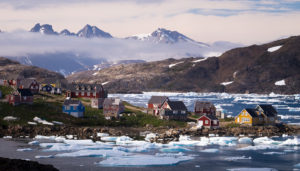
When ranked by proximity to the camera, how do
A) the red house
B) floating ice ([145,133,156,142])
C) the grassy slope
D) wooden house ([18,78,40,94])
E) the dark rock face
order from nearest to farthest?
the dark rock face
floating ice ([145,133,156,142])
the grassy slope
the red house
wooden house ([18,78,40,94])

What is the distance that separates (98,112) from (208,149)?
36.9 metres

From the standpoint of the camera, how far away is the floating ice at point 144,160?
5194cm

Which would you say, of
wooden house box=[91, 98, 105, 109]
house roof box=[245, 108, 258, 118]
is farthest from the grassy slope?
house roof box=[245, 108, 258, 118]

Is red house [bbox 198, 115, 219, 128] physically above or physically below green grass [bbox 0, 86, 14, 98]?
below

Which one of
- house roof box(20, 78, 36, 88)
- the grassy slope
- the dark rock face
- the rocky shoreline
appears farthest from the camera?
house roof box(20, 78, 36, 88)

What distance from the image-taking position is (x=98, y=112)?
95.4 m

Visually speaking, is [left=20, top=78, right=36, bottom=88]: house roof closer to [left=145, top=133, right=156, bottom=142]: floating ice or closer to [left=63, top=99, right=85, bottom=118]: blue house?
[left=63, top=99, right=85, bottom=118]: blue house

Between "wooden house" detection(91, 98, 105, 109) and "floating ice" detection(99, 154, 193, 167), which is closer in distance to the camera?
"floating ice" detection(99, 154, 193, 167)

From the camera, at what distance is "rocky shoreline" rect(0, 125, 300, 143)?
7369 cm

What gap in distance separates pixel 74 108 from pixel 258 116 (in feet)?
117

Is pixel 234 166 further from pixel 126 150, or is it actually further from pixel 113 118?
pixel 113 118

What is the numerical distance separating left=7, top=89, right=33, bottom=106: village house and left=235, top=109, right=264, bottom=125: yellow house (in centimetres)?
4129

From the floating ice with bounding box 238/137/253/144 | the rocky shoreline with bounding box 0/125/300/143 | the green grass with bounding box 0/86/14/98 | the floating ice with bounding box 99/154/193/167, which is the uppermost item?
the green grass with bounding box 0/86/14/98

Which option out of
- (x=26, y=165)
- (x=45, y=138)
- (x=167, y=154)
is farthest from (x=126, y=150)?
(x=26, y=165)
